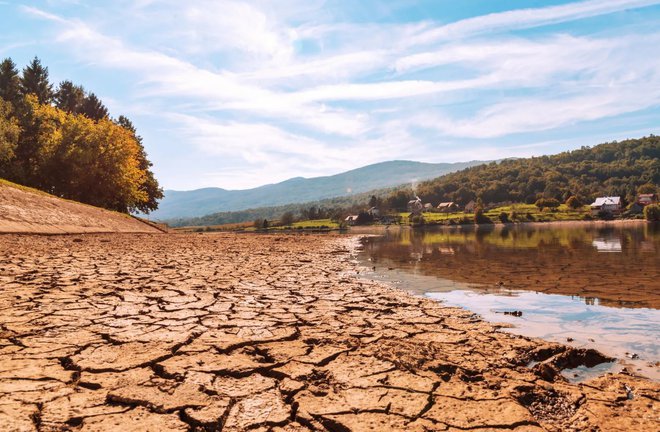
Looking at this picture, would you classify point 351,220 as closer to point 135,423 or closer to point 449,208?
point 449,208

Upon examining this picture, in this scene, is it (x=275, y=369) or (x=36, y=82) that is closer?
(x=275, y=369)

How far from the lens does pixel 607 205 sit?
92688 millimetres

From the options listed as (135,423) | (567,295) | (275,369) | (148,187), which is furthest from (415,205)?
(135,423)

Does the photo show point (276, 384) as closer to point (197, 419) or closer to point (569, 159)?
point (197, 419)

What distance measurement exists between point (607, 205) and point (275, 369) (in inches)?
4366

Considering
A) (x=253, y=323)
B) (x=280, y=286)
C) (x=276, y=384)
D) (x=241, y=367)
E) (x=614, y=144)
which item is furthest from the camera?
(x=614, y=144)

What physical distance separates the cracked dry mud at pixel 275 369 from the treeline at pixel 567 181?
112 metres

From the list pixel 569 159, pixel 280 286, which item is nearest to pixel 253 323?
pixel 280 286

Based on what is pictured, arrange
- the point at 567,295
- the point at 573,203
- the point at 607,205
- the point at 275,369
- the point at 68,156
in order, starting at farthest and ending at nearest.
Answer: the point at 573,203, the point at 607,205, the point at 68,156, the point at 567,295, the point at 275,369

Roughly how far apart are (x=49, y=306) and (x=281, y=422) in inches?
188

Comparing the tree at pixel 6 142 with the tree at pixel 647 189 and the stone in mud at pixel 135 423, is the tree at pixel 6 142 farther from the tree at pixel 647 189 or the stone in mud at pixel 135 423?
the tree at pixel 647 189

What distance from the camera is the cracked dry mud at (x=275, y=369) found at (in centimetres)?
299

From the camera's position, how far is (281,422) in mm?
2912

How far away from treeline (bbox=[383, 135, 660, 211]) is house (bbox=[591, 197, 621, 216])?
485 cm
